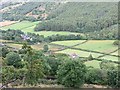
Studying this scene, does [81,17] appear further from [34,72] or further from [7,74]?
[7,74]

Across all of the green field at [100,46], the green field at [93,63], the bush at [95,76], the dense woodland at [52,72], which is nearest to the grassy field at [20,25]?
the green field at [100,46]

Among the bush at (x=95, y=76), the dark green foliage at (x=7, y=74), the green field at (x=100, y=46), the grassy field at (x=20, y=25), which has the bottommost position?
the green field at (x=100, y=46)

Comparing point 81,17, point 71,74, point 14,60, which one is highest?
point 14,60

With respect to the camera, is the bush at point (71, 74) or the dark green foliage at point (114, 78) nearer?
the bush at point (71, 74)

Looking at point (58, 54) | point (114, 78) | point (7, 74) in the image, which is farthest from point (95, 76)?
point (58, 54)

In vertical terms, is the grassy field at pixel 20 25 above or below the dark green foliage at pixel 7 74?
below

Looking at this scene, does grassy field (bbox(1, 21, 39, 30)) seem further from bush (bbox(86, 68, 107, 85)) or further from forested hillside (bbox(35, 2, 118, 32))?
bush (bbox(86, 68, 107, 85))

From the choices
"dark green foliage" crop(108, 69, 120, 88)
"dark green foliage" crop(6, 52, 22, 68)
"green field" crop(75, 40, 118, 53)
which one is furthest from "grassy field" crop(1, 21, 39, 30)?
"dark green foliage" crop(108, 69, 120, 88)

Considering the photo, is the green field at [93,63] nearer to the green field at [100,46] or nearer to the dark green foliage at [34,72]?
the green field at [100,46]
